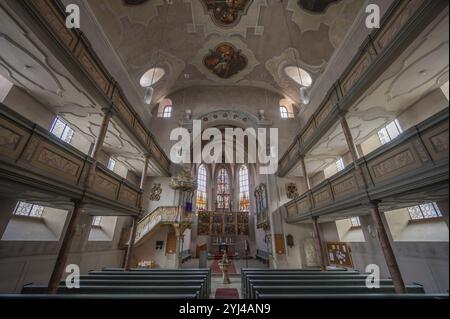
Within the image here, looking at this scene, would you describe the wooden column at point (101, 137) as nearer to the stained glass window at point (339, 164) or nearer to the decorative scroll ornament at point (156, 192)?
the decorative scroll ornament at point (156, 192)

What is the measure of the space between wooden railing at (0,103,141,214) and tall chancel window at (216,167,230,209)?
17.0 meters

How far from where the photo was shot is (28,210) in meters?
6.89

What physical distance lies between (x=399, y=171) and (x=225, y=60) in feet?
41.9

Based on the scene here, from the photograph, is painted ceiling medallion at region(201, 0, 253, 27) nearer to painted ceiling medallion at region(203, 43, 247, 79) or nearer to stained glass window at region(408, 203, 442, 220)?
painted ceiling medallion at region(203, 43, 247, 79)

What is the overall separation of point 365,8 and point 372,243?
32.0 feet

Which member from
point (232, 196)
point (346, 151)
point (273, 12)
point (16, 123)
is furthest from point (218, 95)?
point (16, 123)

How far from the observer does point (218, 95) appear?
1620 centimetres

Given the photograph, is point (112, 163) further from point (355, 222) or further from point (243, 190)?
point (243, 190)

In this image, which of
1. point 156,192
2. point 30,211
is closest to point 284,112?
point 156,192

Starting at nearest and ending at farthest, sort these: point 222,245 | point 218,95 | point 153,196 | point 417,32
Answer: point 417,32, point 153,196, point 218,95, point 222,245

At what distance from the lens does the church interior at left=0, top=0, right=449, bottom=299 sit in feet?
12.3

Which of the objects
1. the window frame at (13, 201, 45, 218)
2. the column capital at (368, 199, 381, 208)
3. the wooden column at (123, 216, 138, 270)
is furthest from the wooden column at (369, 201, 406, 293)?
the window frame at (13, 201, 45, 218)
